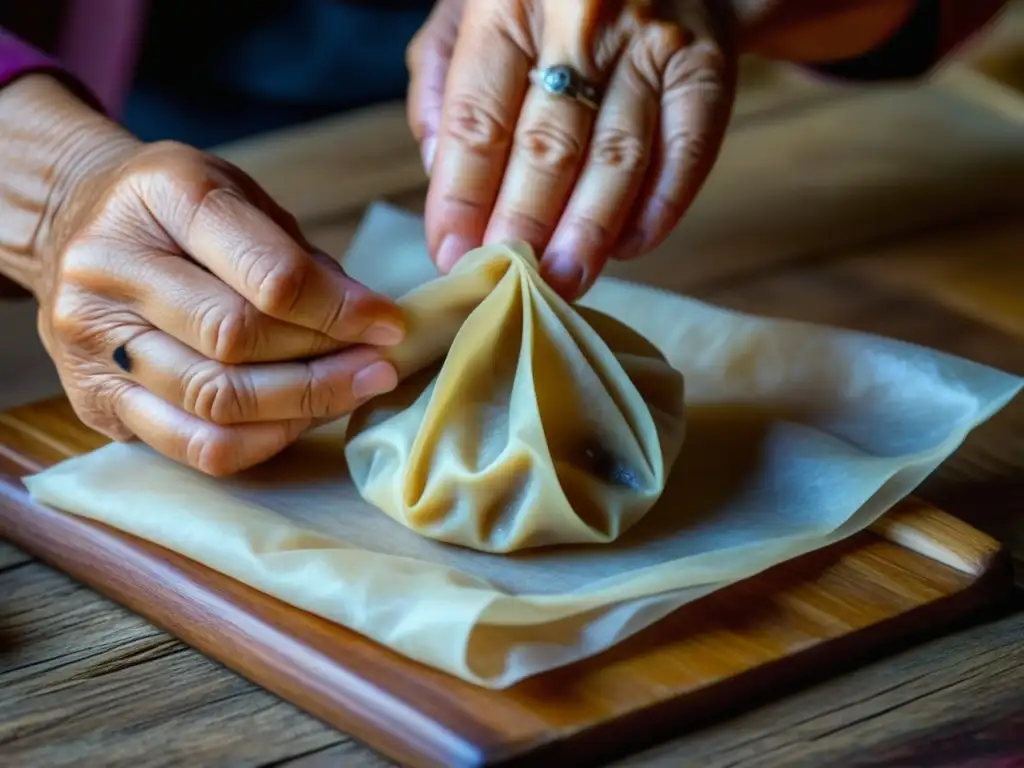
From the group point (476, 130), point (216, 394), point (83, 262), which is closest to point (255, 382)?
point (216, 394)

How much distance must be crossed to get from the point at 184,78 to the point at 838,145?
765 millimetres

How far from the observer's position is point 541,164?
1048 mm

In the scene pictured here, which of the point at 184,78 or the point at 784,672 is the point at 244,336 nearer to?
the point at 784,672

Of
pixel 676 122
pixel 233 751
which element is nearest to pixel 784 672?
pixel 233 751

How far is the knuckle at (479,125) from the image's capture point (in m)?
1.06

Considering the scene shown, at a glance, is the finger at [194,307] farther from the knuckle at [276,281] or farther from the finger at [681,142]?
the finger at [681,142]

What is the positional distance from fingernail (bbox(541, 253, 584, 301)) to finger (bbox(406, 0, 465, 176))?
0.61 ft

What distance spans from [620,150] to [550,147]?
0.18 ft

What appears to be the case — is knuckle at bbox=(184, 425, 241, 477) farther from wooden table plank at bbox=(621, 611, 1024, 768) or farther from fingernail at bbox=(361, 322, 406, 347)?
wooden table plank at bbox=(621, 611, 1024, 768)

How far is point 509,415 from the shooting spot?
36.9 inches

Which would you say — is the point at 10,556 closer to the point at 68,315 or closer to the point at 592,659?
the point at 68,315

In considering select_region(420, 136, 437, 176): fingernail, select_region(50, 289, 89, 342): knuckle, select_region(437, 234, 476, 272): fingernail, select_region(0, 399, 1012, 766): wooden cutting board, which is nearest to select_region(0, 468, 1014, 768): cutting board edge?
select_region(0, 399, 1012, 766): wooden cutting board

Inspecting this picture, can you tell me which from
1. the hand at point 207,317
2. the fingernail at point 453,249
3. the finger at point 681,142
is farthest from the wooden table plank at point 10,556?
the finger at point 681,142

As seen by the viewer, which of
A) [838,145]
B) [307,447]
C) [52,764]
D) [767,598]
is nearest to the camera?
[52,764]
